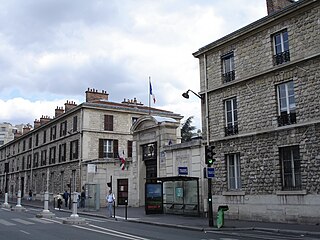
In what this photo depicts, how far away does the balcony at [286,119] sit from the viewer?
1688 centimetres

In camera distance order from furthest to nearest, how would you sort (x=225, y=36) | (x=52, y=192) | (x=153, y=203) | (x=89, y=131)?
(x=52, y=192)
(x=89, y=131)
(x=153, y=203)
(x=225, y=36)

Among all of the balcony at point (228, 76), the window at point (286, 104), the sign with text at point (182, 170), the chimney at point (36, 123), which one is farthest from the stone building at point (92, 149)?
the window at point (286, 104)

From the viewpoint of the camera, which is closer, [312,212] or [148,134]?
[312,212]

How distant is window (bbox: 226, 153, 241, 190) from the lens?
19578mm

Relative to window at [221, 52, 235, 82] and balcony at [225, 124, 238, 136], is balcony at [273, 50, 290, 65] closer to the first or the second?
window at [221, 52, 235, 82]

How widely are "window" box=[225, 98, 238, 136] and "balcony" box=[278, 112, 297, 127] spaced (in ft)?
8.99

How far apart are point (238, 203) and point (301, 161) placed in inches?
164

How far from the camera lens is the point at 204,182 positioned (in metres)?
21.5

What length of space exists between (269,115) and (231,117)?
2.71 m

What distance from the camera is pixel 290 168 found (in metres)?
16.9

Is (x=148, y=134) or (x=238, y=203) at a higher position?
(x=148, y=134)

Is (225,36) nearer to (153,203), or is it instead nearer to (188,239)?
(153,203)

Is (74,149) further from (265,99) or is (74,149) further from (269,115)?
(269,115)

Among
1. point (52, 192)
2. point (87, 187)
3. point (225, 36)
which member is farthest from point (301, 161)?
point (52, 192)
